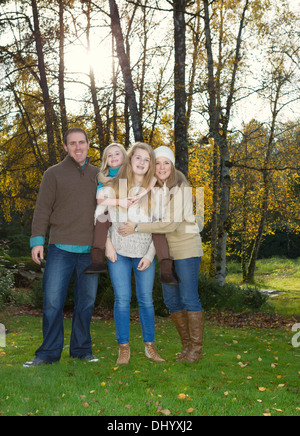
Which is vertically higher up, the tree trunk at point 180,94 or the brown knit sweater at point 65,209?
the tree trunk at point 180,94

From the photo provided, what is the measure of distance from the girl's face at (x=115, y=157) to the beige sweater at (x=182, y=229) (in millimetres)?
636

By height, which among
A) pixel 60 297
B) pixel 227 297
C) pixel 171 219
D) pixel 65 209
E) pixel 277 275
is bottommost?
pixel 277 275

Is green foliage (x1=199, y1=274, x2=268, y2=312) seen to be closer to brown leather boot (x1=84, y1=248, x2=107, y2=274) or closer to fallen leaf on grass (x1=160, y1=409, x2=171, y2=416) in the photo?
brown leather boot (x1=84, y1=248, x2=107, y2=274)

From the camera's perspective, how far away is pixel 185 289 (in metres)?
4.70

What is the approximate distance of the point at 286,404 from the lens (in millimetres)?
3770

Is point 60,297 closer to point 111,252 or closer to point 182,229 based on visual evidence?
point 111,252

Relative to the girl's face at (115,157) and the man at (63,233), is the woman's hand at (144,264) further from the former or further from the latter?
the girl's face at (115,157)


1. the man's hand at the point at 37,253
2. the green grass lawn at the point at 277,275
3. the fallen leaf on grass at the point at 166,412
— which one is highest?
the man's hand at the point at 37,253

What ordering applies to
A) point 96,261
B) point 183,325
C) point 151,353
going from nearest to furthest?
point 96,261 → point 151,353 → point 183,325

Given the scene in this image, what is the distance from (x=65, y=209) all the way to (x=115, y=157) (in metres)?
0.72

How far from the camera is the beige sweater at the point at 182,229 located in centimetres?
455

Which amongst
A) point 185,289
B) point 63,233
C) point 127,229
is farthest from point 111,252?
point 185,289

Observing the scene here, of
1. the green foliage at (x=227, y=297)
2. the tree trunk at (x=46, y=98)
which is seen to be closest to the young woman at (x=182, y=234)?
the green foliage at (x=227, y=297)

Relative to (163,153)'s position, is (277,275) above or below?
below
